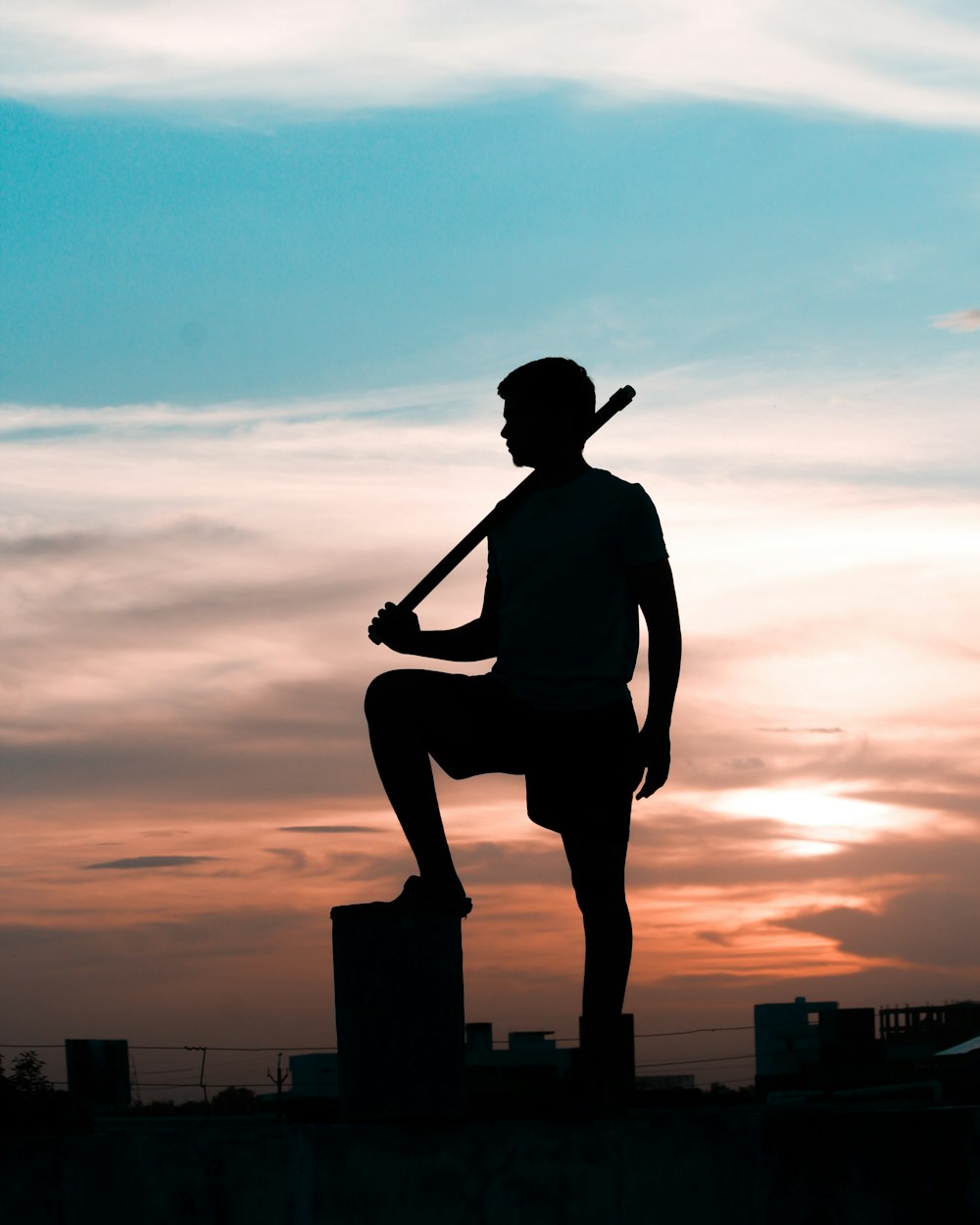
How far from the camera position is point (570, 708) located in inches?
223

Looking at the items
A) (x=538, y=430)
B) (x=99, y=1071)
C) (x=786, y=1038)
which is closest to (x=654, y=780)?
(x=538, y=430)

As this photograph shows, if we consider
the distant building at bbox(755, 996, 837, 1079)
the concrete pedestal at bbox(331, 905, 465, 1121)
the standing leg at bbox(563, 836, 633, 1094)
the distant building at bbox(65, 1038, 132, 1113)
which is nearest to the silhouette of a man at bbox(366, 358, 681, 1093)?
the standing leg at bbox(563, 836, 633, 1094)

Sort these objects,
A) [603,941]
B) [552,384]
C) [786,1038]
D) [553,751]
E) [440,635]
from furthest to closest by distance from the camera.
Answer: [786,1038], [440,635], [552,384], [553,751], [603,941]

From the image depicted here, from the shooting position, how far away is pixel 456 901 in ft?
17.8

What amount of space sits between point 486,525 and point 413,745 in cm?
93

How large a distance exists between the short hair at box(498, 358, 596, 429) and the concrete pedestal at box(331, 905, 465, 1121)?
1.85m

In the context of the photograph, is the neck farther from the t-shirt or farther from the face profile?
the t-shirt

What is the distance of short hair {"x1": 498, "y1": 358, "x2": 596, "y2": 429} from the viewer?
586 centimetres

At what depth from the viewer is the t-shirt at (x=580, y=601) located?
18.6ft

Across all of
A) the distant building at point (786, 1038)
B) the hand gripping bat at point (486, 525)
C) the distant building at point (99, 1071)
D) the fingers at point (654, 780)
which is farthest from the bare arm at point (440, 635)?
the distant building at point (786, 1038)

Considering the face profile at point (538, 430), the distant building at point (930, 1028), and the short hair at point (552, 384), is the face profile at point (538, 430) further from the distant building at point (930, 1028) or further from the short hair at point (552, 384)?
the distant building at point (930, 1028)

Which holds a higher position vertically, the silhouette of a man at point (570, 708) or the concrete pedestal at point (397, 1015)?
the silhouette of a man at point (570, 708)

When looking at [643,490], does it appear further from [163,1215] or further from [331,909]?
[163,1215]

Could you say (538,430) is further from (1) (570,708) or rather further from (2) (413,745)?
(2) (413,745)
